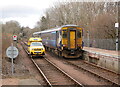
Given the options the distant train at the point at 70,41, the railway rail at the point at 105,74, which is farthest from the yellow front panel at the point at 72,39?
the railway rail at the point at 105,74

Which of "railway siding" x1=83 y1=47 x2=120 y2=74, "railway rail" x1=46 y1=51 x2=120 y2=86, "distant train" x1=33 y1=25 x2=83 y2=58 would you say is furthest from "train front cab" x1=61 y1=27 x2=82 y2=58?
"railway rail" x1=46 y1=51 x2=120 y2=86

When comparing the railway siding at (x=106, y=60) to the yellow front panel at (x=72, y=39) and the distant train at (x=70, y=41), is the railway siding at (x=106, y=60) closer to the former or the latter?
the distant train at (x=70, y=41)

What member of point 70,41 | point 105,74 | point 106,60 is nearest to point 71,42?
point 70,41

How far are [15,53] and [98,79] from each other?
5.08 meters

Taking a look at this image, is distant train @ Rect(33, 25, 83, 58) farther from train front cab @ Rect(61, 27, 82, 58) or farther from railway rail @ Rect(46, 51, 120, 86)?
railway rail @ Rect(46, 51, 120, 86)

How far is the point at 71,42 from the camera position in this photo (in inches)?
760

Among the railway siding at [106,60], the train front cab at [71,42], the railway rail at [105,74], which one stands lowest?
the railway rail at [105,74]

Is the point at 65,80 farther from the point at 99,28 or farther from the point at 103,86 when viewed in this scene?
the point at 99,28

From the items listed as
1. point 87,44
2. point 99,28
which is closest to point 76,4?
point 87,44

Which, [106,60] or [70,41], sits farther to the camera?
[70,41]

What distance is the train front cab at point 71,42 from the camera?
19125 mm

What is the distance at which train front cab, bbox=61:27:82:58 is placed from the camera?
62.7 ft

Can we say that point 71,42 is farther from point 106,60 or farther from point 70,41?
point 106,60

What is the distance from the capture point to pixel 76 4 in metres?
41.7
